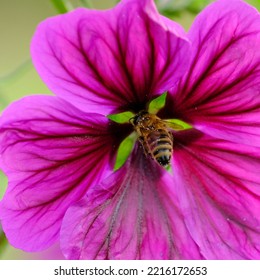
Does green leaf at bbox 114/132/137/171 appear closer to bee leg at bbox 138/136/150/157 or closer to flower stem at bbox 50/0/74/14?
bee leg at bbox 138/136/150/157

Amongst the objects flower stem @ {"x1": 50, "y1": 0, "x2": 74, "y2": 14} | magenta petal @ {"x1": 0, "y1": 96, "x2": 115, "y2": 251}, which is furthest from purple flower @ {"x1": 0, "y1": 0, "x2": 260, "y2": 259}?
flower stem @ {"x1": 50, "y1": 0, "x2": 74, "y2": 14}

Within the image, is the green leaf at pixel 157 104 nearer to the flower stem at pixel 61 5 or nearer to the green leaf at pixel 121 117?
the green leaf at pixel 121 117

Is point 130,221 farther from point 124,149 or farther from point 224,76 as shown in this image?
point 224,76

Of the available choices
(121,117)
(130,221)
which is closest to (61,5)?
(121,117)

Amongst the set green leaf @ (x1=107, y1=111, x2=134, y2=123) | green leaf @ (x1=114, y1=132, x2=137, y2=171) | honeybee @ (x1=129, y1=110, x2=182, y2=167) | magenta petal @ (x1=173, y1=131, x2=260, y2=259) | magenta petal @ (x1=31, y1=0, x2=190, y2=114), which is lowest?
magenta petal @ (x1=173, y1=131, x2=260, y2=259)

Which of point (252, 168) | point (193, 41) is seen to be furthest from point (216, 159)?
point (193, 41)

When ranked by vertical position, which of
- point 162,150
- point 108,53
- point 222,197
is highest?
point 108,53

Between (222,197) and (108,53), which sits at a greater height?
(108,53)

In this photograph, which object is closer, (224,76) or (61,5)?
(224,76)

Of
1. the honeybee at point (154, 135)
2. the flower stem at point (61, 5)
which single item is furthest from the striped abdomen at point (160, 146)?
the flower stem at point (61, 5)
